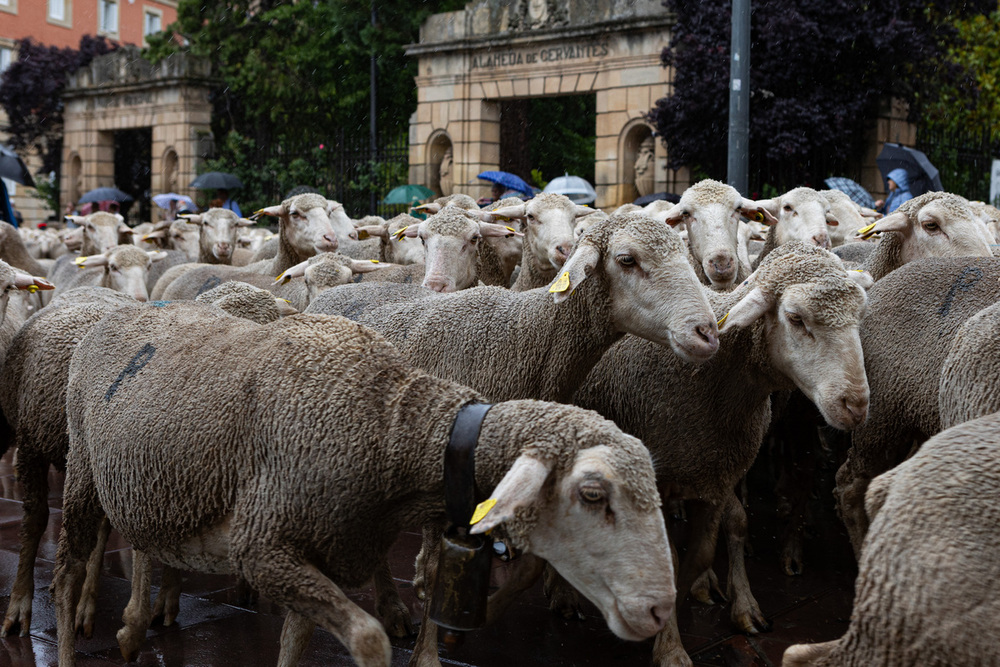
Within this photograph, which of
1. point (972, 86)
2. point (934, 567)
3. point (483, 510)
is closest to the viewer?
point (934, 567)

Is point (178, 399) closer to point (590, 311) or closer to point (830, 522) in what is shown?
point (590, 311)

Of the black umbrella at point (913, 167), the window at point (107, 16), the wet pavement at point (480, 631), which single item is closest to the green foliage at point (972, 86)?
the black umbrella at point (913, 167)

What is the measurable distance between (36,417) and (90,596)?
2.64 ft

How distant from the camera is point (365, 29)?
22156 millimetres

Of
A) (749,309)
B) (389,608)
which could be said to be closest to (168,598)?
(389,608)

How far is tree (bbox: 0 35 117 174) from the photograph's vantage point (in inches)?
1326

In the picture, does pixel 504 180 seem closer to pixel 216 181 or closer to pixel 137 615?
pixel 216 181

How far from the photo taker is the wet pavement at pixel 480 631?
4152mm

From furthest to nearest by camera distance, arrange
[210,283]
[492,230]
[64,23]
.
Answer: [64,23]
[210,283]
[492,230]

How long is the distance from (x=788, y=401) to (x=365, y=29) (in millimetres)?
18361

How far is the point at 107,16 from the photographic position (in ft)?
149

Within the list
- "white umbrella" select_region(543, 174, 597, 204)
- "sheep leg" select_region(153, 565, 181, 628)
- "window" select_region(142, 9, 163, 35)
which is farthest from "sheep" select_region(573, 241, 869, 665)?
"window" select_region(142, 9, 163, 35)

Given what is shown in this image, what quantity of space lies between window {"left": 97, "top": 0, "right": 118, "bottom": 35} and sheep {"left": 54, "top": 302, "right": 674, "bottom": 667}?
46.2m

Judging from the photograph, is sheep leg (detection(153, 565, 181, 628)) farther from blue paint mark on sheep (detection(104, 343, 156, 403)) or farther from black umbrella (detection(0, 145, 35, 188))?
black umbrella (detection(0, 145, 35, 188))
